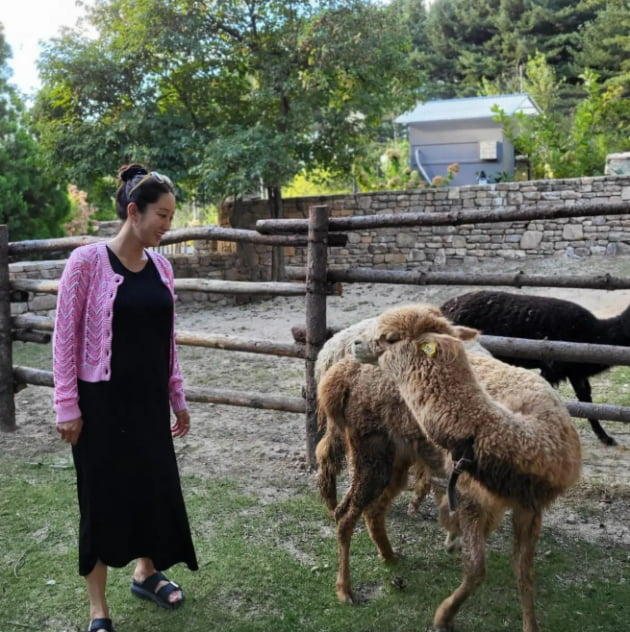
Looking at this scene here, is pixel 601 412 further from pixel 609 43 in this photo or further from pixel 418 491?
Answer: pixel 609 43

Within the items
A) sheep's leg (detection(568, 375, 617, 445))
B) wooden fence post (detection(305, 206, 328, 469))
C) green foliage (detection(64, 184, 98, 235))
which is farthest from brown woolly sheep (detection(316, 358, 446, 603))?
green foliage (detection(64, 184, 98, 235))

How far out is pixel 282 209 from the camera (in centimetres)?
1517

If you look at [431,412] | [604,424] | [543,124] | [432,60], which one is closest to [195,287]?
[431,412]

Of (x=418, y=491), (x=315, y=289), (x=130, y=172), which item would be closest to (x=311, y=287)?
(x=315, y=289)

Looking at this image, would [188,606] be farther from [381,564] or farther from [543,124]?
[543,124]

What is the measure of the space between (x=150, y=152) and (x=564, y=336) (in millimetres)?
9421

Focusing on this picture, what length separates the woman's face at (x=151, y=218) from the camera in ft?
9.57

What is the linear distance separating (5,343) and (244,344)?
2089 millimetres

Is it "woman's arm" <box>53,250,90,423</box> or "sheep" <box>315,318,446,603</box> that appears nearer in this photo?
"woman's arm" <box>53,250,90,423</box>

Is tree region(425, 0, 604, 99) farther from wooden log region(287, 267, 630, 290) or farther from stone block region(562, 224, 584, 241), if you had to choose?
wooden log region(287, 267, 630, 290)

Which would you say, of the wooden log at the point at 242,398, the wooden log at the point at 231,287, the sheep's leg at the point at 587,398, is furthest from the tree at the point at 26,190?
the sheep's leg at the point at 587,398

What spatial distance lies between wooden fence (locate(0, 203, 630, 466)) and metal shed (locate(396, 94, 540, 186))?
51.1 ft

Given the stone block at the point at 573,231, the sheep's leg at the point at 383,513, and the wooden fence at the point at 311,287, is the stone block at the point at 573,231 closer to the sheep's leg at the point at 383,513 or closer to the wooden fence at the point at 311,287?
the wooden fence at the point at 311,287

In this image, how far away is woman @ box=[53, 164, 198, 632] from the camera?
9.43ft
